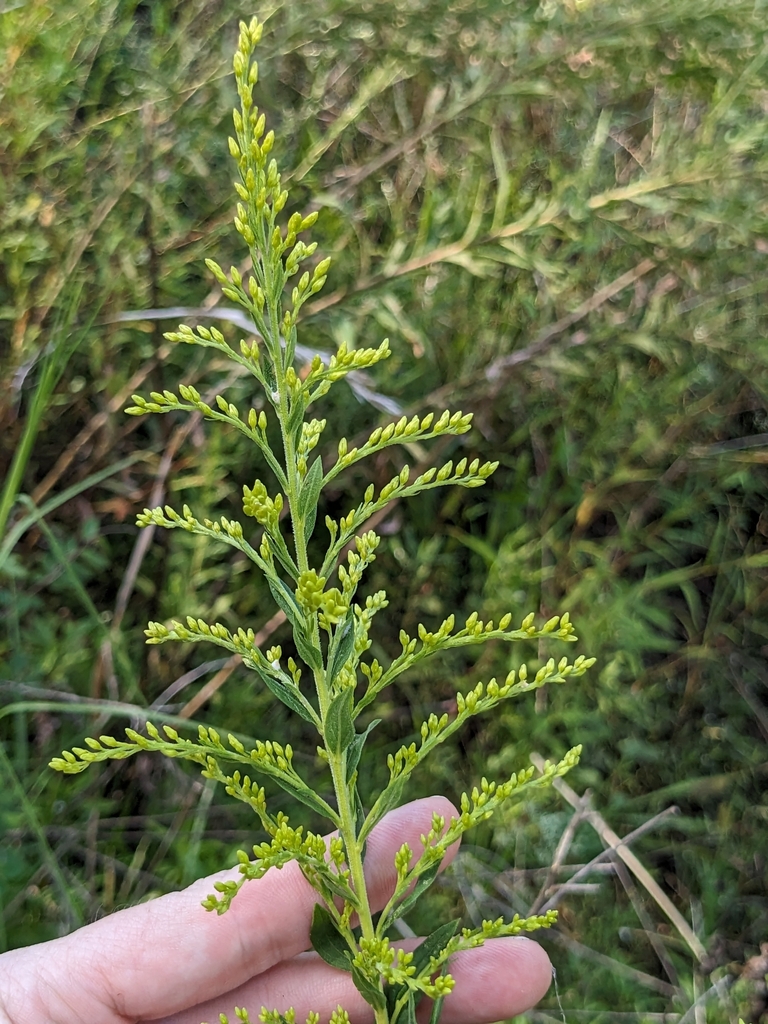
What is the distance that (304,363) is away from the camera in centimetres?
224

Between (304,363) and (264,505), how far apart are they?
52.9 inches

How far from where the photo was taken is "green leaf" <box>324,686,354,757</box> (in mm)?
1012

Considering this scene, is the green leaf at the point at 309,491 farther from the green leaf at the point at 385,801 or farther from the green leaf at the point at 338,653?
the green leaf at the point at 385,801

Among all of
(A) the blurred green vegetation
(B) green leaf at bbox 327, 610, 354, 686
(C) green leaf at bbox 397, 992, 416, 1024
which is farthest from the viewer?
(A) the blurred green vegetation

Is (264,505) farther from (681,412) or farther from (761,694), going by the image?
(761,694)

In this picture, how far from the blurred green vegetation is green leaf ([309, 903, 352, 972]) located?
0.98m

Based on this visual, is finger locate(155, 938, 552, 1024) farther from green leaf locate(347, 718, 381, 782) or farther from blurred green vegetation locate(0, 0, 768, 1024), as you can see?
green leaf locate(347, 718, 381, 782)

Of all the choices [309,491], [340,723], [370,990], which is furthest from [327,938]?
[309,491]

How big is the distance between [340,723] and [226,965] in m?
1.15

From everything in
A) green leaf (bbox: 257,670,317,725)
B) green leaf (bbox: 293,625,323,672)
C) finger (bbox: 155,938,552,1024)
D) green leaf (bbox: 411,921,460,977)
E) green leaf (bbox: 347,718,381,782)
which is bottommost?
finger (bbox: 155,938,552,1024)

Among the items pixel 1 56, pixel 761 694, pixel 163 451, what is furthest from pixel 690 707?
pixel 1 56

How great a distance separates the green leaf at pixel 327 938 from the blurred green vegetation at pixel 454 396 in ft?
3.22

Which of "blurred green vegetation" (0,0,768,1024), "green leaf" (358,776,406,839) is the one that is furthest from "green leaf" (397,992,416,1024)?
"blurred green vegetation" (0,0,768,1024)

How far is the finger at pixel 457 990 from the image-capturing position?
186 centimetres
